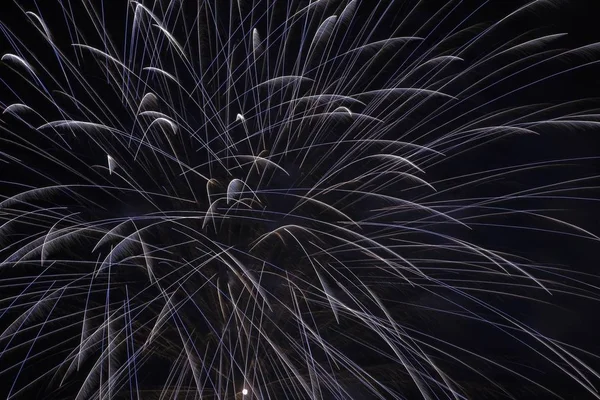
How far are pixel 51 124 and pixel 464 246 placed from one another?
580 centimetres

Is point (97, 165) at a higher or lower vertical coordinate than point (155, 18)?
lower

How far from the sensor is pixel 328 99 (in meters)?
8.09

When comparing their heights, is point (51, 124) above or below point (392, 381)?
above

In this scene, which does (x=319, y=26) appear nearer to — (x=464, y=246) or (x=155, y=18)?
(x=155, y=18)

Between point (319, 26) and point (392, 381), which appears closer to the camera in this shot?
point (319, 26)

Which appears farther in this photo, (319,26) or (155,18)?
(319,26)

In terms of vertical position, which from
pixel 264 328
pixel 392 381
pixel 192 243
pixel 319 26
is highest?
pixel 319 26

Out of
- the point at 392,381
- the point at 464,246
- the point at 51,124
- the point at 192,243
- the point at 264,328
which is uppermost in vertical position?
the point at 51,124

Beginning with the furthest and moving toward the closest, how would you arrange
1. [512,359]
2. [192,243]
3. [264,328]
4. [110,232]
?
[512,359] → [264,328] → [192,243] → [110,232]

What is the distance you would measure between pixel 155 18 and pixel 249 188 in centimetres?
266

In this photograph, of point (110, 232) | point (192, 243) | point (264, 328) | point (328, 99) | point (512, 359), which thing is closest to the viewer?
point (110, 232)

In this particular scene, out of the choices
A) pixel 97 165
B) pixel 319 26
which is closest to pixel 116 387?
pixel 97 165

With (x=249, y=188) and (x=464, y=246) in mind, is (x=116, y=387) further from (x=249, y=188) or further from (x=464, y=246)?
(x=464, y=246)

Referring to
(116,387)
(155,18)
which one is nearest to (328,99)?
(155,18)
